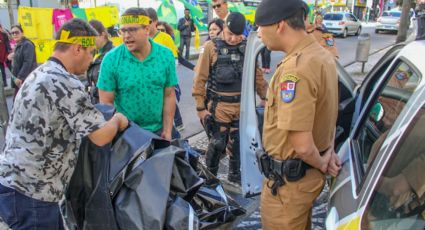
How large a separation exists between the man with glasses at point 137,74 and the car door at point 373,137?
57.7 inches

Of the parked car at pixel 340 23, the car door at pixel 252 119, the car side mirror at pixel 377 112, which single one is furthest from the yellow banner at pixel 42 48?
the parked car at pixel 340 23

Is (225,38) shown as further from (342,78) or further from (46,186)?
(46,186)

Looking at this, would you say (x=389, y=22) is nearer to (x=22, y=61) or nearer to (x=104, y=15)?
(x=104, y=15)

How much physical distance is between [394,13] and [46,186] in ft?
107

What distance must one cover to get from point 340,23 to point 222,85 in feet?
75.9

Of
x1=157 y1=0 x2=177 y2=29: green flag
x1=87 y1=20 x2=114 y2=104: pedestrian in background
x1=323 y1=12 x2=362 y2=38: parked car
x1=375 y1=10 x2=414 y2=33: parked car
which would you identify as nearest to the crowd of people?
x1=87 y1=20 x2=114 y2=104: pedestrian in background

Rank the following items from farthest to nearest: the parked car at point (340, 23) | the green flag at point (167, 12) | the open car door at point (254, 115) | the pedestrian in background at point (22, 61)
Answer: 1. the parked car at point (340, 23)
2. the green flag at point (167, 12)
3. the pedestrian in background at point (22, 61)
4. the open car door at point (254, 115)

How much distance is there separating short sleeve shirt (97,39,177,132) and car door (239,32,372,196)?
24.4 inches

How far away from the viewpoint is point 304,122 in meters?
1.78

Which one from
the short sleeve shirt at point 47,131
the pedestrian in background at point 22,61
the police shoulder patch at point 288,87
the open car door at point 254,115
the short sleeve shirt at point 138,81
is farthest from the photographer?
the pedestrian in background at point 22,61

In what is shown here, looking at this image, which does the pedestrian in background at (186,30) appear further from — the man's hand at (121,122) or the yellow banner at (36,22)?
the man's hand at (121,122)

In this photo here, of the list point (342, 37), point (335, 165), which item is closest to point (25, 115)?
point (335, 165)

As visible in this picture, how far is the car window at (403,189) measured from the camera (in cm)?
147

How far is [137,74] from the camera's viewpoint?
2.96 meters
